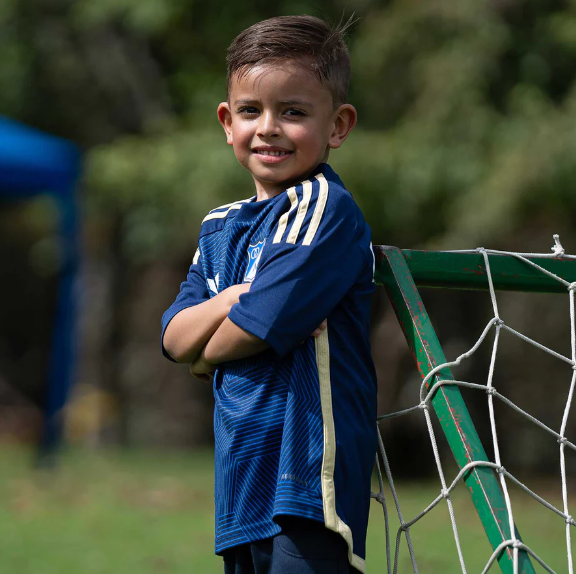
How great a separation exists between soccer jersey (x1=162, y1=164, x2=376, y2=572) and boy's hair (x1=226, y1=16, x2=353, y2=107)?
0.79 ft

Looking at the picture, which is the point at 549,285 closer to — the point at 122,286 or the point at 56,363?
the point at 56,363

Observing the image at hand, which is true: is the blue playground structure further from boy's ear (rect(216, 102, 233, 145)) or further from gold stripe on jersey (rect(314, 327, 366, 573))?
gold stripe on jersey (rect(314, 327, 366, 573))

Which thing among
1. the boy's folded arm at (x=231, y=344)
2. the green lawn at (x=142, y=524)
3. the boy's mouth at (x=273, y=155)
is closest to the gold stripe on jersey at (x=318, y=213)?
the boy's mouth at (x=273, y=155)

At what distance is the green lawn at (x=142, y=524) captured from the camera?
518cm

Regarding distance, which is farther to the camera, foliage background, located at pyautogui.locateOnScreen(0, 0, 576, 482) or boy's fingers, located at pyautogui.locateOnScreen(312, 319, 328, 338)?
foliage background, located at pyautogui.locateOnScreen(0, 0, 576, 482)

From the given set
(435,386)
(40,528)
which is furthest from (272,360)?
(40,528)

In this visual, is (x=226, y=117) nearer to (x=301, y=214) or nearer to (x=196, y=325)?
(x=301, y=214)

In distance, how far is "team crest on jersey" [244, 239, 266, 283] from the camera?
1880 millimetres

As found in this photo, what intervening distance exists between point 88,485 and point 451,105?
170 inches

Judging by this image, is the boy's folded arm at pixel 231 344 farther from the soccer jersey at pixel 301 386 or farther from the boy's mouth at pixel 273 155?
the boy's mouth at pixel 273 155

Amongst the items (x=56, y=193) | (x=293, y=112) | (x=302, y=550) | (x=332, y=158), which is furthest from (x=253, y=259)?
(x=56, y=193)

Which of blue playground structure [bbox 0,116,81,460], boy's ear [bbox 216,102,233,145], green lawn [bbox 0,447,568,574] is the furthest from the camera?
blue playground structure [bbox 0,116,81,460]

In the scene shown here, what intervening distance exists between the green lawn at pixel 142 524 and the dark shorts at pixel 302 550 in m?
3.38

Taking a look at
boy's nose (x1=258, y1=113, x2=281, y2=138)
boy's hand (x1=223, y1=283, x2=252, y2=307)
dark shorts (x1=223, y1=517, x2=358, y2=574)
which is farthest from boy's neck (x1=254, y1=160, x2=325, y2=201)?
dark shorts (x1=223, y1=517, x2=358, y2=574)
